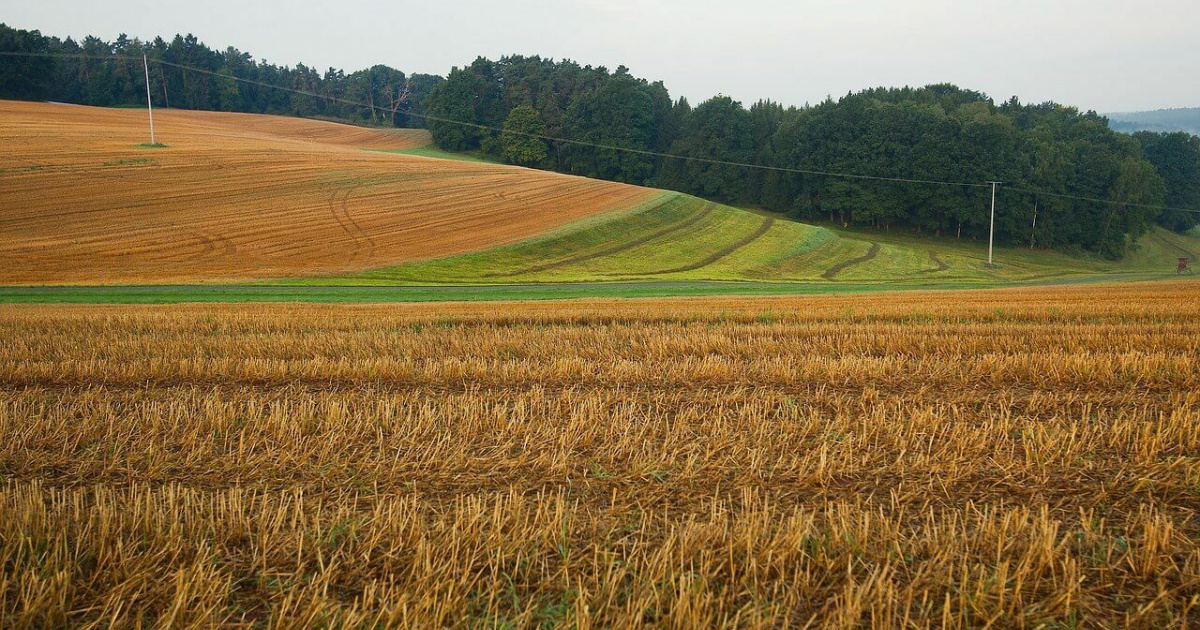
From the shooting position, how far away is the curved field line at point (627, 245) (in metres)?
47.0

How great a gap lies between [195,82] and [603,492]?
449 ft

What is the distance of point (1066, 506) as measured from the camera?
17.5 ft

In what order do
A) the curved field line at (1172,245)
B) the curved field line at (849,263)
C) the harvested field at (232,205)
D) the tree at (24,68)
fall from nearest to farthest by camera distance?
the harvested field at (232,205), the curved field line at (849,263), the tree at (24,68), the curved field line at (1172,245)

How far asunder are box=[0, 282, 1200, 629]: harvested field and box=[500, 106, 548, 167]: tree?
94185 mm

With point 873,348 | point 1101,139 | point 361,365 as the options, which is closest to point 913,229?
point 1101,139

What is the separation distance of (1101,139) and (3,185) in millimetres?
117543

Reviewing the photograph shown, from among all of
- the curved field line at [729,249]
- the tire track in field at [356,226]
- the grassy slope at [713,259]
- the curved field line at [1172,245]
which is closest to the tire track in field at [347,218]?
the tire track in field at [356,226]

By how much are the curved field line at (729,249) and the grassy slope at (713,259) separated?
0.31 ft

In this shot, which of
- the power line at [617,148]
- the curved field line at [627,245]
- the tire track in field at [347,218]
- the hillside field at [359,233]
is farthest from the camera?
the power line at [617,148]

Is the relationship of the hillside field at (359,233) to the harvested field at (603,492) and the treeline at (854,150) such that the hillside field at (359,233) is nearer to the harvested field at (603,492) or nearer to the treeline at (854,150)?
the treeline at (854,150)

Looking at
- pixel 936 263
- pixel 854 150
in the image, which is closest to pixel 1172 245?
pixel 854 150

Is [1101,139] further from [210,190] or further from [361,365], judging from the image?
[361,365]

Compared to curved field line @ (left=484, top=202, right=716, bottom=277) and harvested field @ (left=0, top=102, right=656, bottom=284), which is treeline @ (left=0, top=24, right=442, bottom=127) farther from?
curved field line @ (left=484, top=202, right=716, bottom=277)

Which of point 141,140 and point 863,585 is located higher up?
point 141,140
